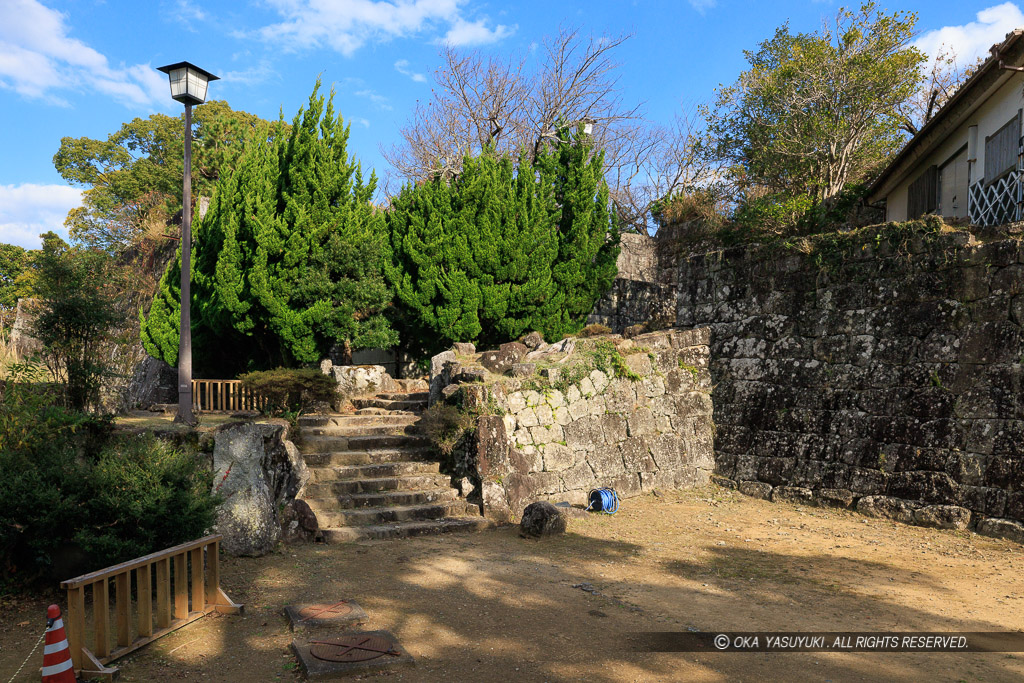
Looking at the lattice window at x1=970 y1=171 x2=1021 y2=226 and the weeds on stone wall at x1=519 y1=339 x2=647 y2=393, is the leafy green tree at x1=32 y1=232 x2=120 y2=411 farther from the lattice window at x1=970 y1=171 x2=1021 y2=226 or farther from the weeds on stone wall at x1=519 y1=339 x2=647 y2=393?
the lattice window at x1=970 y1=171 x2=1021 y2=226

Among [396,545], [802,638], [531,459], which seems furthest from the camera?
[531,459]

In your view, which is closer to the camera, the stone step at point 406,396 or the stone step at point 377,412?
the stone step at point 377,412

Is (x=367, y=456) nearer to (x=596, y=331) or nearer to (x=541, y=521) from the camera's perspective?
(x=541, y=521)

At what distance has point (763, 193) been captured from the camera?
56.3 ft

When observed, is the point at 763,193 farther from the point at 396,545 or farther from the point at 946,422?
the point at 396,545

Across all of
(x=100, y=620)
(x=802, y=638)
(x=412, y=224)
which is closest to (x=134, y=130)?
(x=412, y=224)

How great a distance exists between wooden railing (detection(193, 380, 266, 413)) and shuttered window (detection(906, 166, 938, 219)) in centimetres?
1171

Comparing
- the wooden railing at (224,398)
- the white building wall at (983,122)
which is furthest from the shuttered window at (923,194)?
the wooden railing at (224,398)

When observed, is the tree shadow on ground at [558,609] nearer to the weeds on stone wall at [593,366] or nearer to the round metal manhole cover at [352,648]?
the round metal manhole cover at [352,648]

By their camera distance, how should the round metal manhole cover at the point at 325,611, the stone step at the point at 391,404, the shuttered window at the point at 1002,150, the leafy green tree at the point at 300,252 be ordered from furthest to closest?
the leafy green tree at the point at 300,252, the stone step at the point at 391,404, the shuttered window at the point at 1002,150, the round metal manhole cover at the point at 325,611

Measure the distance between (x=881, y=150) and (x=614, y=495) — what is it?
1191 centimetres

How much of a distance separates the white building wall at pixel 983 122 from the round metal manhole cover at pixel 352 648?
9607mm

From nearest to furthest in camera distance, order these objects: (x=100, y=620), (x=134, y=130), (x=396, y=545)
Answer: (x=100, y=620) < (x=396, y=545) < (x=134, y=130)

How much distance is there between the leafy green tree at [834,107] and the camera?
14727 mm
